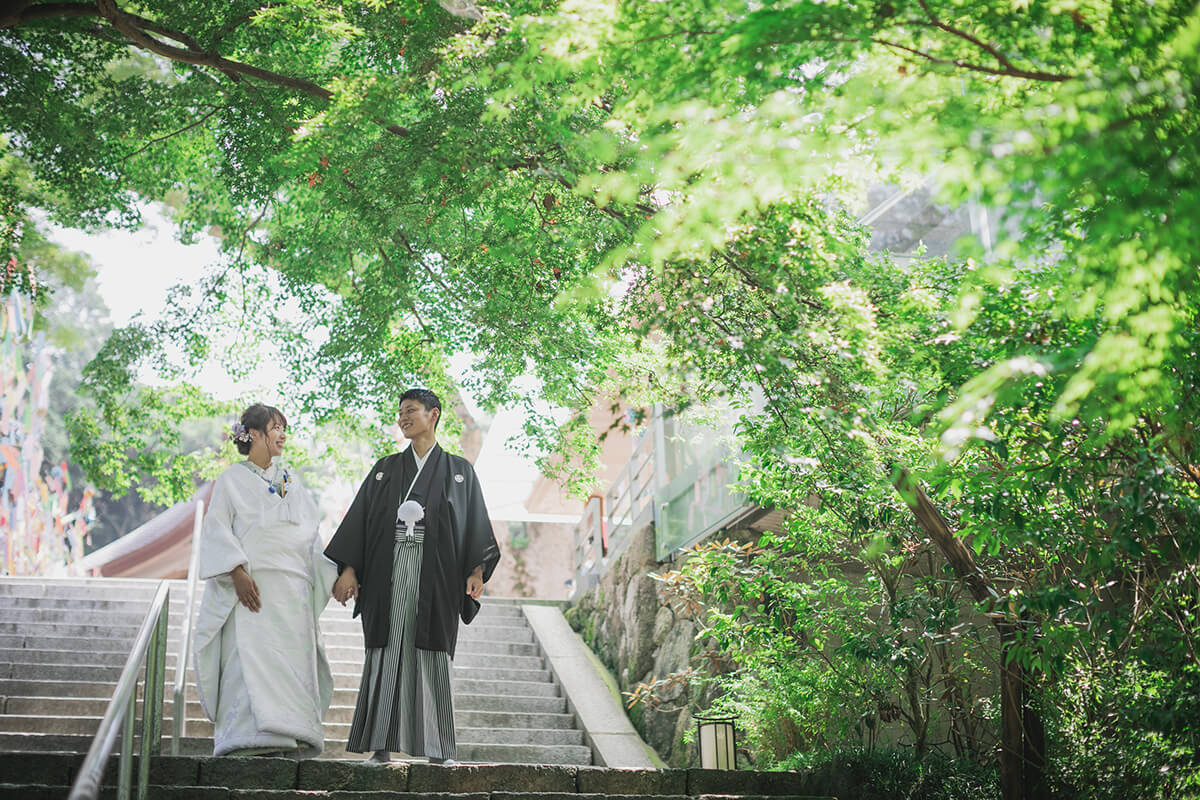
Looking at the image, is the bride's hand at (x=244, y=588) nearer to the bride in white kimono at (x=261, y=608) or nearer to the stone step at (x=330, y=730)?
the bride in white kimono at (x=261, y=608)

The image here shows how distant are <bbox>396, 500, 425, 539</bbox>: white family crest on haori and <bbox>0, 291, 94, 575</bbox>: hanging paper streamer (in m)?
7.81

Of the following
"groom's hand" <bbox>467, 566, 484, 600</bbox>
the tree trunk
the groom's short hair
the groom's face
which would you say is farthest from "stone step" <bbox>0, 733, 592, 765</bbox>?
the tree trunk

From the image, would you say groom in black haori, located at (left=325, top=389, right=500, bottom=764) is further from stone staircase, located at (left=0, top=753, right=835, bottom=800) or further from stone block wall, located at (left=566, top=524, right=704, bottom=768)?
stone block wall, located at (left=566, top=524, right=704, bottom=768)

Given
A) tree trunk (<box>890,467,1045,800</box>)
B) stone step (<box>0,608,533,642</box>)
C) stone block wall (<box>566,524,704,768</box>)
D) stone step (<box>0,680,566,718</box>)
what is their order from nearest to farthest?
1. tree trunk (<box>890,467,1045,800</box>)
2. stone step (<box>0,680,566,718</box>)
3. stone block wall (<box>566,524,704,768</box>)
4. stone step (<box>0,608,533,642</box>)

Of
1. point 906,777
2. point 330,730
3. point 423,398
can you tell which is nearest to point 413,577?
point 423,398

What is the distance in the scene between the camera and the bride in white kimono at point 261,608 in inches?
192

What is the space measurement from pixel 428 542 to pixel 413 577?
0.18 meters

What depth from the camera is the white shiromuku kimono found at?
192 inches

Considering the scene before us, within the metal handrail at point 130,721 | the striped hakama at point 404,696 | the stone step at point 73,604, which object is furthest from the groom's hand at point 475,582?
the stone step at point 73,604

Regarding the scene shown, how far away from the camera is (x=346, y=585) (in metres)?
5.27

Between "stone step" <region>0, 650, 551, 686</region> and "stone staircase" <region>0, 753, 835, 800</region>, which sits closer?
"stone staircase" <region>0, 753, 835, 800</region>

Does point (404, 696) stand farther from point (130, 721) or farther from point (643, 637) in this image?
point (643, 637)

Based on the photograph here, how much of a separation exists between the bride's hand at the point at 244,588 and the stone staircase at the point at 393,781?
831 mm

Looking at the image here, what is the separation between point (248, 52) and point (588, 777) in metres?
4.26
